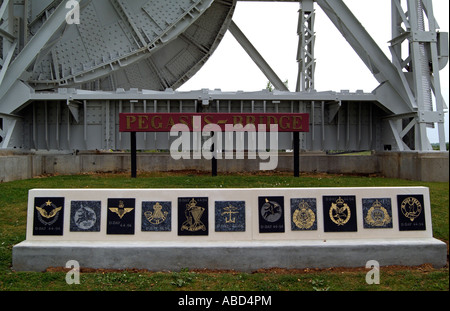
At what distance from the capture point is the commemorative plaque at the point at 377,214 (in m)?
6.97

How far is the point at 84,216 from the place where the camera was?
270 inches

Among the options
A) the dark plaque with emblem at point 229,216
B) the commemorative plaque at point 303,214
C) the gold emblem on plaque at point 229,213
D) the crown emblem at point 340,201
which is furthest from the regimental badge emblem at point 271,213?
the crown emblem at point 340,201

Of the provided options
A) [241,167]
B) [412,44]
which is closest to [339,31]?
[412,44]

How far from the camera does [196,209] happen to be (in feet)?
22.5

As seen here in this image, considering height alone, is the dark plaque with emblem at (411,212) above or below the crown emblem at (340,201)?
below

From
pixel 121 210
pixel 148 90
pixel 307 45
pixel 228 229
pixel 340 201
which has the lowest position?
pixel 228 229

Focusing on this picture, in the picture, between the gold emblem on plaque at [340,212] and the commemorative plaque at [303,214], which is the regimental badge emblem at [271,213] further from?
the gold emblem on plaque at [340,212]

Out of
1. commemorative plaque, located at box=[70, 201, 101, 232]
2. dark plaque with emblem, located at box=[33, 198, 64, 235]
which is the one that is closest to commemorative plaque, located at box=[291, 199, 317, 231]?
commemorative plaque, located at box=[70, 201, 101, 232]

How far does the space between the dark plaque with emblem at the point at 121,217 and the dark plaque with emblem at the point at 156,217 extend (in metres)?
0.22

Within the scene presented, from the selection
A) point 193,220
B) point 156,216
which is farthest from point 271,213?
point 156,216

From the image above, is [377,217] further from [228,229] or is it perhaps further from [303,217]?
[228,229]

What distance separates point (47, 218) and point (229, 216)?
3.30 m

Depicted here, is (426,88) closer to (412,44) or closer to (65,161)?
(412,44)

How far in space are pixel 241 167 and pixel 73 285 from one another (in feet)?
44.1
